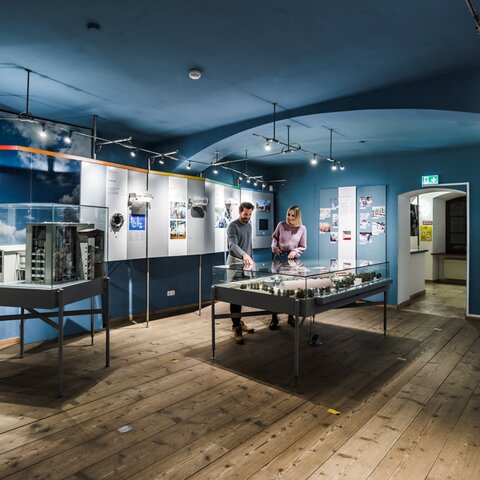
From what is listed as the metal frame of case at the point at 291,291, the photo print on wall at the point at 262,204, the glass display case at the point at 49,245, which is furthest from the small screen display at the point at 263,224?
the glass display case at the point at 49,245

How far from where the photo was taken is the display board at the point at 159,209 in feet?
17.9

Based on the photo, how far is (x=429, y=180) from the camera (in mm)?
7230

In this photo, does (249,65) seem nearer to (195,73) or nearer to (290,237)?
(195,73)

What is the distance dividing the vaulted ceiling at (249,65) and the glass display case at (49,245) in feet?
5.07

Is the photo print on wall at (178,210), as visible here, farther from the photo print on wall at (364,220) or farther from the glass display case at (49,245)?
the photo print on wall at (364,220)

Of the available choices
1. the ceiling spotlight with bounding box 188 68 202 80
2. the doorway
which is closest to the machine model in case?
the ceiling spotlight with bounding box 188 68 202 80

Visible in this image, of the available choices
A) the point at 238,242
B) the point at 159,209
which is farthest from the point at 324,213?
the point at 159,209

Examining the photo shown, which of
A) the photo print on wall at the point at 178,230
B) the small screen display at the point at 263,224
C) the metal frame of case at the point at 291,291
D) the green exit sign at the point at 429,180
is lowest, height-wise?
the metal frame of case at the point at 291,291

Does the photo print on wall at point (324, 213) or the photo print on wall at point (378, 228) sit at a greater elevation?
the photo print on wall at point (324, 213)

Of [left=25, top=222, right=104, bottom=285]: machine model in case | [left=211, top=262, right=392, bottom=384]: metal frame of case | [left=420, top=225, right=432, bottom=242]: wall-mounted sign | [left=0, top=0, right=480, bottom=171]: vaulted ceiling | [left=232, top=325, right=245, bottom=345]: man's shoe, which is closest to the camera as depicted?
[left=0, top=0, right=480, bottom=171]: vaulted ceiling

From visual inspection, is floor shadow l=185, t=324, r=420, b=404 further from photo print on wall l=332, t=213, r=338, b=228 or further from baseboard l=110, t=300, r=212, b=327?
photo print on wall l=332, t=213, r=338, b=228

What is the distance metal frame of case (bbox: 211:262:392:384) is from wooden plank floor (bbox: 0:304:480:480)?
0.54m

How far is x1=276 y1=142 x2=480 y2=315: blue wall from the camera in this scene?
674 centimetres

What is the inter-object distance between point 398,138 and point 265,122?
249cm
